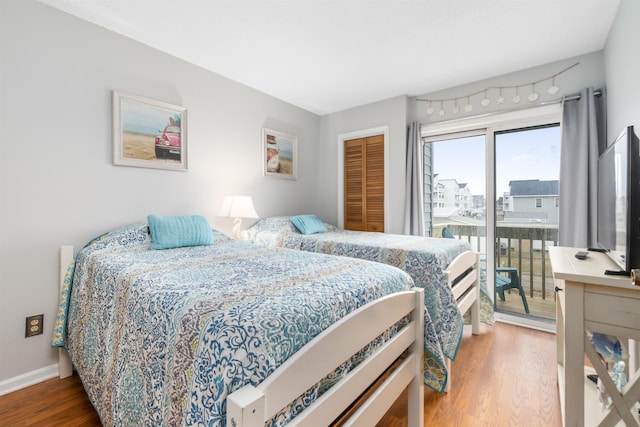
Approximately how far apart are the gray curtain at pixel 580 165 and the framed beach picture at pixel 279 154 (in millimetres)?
2672

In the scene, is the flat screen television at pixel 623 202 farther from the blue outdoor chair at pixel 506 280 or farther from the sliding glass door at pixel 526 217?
the blue outdoor chair at pixel 506 280

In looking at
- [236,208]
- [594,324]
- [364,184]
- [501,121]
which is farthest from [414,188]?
[594,324]

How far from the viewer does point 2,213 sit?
5.72ft

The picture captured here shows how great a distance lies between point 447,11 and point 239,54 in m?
1.64

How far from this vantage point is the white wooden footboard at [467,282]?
6.77 ft

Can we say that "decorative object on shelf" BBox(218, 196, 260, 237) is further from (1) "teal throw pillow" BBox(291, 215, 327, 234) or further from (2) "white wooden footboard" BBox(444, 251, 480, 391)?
(2) "white wooden footboard" BBox(444, 251, 480, 391)

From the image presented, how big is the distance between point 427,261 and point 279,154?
7.14ft

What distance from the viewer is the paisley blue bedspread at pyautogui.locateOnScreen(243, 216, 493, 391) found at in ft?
5.09

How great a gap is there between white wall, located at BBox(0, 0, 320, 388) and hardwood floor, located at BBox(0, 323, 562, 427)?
0.93ft

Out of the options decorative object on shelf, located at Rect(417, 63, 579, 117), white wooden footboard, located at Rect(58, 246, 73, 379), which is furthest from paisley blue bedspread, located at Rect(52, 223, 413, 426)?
decorative object on shelf, located at Rect(417, 63, 579, 117)

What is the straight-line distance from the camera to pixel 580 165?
7.89 ft

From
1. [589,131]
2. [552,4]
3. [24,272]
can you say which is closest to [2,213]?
[24,272]

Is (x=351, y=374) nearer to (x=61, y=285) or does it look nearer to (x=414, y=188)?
(x=61, y=285)

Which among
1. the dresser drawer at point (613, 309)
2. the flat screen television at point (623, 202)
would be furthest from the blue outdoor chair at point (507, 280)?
the dresser drawer at point (613, 309)
